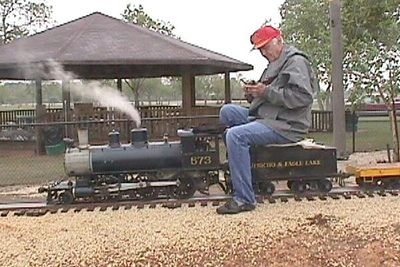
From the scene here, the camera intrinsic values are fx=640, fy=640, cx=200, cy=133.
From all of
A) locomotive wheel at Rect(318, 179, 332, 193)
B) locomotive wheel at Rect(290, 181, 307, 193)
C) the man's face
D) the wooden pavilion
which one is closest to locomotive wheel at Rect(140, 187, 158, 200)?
locomotive wheel at Rect(290, 181, 307, 193)

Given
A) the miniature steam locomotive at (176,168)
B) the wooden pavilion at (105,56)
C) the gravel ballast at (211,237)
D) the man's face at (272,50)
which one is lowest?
the gravel ballast at (211,237)

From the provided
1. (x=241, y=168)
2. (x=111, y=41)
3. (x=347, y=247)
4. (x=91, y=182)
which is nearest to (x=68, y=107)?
(x=111, y=41)

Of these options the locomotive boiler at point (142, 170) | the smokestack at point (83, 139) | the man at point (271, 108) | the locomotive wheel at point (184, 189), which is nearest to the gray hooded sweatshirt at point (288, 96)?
the man at point (271, 108)

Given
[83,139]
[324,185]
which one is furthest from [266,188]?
[83,139]

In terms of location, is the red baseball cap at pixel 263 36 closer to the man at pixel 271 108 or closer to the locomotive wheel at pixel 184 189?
the man at pixel 271 108

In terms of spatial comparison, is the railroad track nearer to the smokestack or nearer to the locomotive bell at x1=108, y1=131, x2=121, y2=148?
the locomotive bell at x1=108, y1=131, x2=121, y2=148

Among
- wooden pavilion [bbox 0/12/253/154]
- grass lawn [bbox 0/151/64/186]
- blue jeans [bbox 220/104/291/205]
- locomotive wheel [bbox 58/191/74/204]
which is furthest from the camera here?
wooden pavilion [bbox 0/12/253/154]

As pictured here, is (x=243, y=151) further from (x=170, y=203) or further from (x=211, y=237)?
(x=211, y=237)

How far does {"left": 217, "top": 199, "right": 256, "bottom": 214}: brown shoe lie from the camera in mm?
6191

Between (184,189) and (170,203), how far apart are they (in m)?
0.36

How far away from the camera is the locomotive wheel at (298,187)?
7148 mm

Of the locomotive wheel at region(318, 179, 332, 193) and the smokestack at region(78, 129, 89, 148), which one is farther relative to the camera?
Result: the smokestack at region(78, 129, 89, 148)

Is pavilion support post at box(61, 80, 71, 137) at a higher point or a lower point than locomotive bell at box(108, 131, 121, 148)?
higher

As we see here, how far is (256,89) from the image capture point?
625 cm
